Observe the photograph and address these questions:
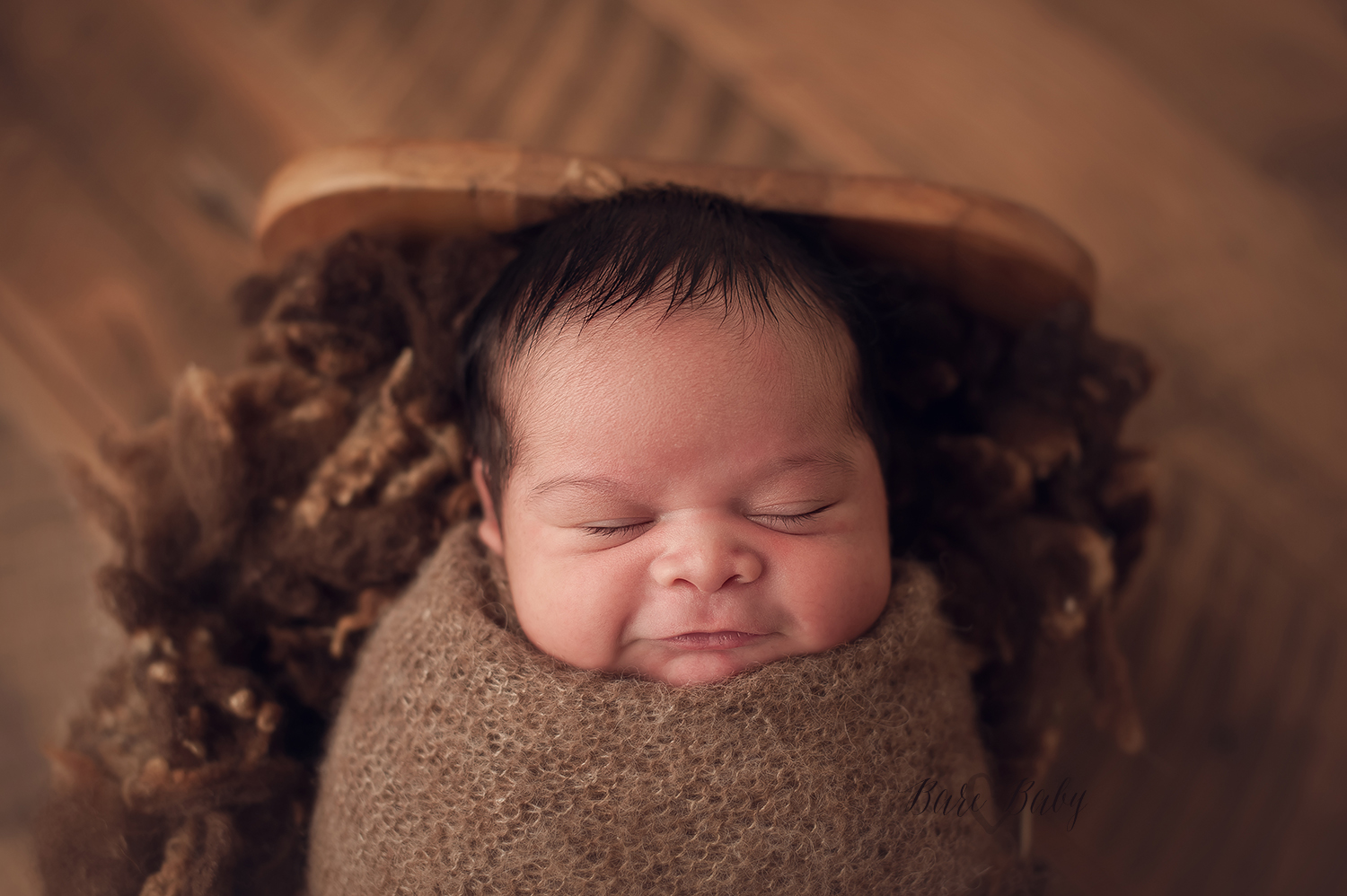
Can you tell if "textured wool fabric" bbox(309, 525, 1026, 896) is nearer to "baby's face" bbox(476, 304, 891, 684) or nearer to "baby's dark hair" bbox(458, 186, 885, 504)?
"baby's face" bbox(476, 304, 891, 684)

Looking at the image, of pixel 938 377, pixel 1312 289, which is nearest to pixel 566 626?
pixel 938 377

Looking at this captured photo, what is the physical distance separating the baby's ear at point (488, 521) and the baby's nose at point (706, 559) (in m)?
0.16

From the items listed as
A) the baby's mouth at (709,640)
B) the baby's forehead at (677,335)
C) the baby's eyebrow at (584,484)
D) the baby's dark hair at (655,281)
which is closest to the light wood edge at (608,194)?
the baby's dark hair at (655,281)

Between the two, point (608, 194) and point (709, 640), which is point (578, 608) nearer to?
point (709, 640)

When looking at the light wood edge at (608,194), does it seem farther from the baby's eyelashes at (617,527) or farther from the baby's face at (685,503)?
the baby's eyelashes at (617,527)

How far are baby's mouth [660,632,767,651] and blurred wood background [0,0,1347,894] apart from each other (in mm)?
601

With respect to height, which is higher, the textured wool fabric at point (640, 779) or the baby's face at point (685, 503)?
the baby's face at point (685, 503)

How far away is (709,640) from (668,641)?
0.03 metres

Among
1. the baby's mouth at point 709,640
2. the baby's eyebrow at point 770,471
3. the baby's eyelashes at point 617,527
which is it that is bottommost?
the baby's mouth at point 709,640

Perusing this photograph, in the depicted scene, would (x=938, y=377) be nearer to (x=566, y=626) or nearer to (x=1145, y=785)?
(x=566, y=626)

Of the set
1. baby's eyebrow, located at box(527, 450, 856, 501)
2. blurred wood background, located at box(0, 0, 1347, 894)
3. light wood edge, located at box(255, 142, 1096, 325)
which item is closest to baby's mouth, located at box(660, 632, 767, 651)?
baby's eyebrow, located at box(527, 450, 856, 501)

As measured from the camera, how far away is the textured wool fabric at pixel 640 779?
0.59 meters

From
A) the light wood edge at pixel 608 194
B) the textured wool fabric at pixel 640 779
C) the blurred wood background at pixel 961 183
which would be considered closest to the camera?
the textured wool fabric at pixel 640 779

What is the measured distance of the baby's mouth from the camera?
25.0 inches
